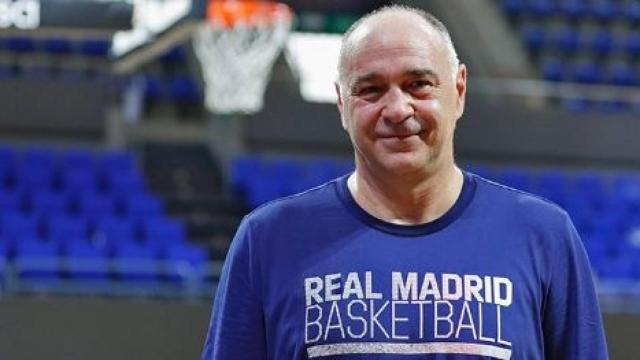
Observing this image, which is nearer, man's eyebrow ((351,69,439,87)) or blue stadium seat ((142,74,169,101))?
man's eyebrow ((351,69,439,87))

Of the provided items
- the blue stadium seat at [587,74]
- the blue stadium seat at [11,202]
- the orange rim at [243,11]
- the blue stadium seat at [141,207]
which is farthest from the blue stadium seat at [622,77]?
the blue stadium seat at [11,202]

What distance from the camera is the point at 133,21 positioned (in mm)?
8625

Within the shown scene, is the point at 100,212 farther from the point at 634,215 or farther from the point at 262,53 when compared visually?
the point at 634,215

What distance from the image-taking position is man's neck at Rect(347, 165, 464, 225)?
1.90m

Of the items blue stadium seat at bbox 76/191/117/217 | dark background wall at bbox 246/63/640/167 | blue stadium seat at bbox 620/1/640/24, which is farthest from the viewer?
blue stadium seat at bbox 620/1/640/24

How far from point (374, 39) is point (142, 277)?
7.64 m

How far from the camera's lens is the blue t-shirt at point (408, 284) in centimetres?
184

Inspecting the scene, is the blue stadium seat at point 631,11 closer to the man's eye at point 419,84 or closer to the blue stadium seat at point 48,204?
the blue stadium seat at point 48,204

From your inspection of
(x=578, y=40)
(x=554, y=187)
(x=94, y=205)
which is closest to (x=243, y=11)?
(x=94, y=205)

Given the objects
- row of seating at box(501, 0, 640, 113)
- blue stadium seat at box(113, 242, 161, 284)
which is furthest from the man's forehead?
row of seating at box(501, 0, 640, 113)

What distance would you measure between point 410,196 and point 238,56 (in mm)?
9364

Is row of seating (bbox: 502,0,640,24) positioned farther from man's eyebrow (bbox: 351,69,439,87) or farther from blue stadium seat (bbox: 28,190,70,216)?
man's eyebrow (bbox: 351,69,439,87)

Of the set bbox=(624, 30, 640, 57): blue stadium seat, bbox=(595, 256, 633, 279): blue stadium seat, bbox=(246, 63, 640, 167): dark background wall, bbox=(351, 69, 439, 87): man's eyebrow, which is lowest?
bbox=(595, 256, 633, 279): blue stadium seat

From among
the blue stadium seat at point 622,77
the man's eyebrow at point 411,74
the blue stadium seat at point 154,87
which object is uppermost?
the man's eyebrow at point 411,74
